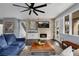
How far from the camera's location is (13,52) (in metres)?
2.41

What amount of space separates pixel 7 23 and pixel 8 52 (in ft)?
1.70

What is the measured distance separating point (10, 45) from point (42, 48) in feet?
Result: 1.94

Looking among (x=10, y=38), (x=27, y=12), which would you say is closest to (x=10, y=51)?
(x=10, y=38)

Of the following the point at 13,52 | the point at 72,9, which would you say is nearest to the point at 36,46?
the point at 13,52

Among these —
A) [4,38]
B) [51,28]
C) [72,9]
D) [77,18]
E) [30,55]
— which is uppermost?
[72,9]

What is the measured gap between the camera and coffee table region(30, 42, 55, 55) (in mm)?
2439

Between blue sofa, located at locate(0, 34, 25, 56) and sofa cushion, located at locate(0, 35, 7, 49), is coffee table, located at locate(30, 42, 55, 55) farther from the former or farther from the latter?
sofa cushion, located at locate(0, 35, 7, 49)

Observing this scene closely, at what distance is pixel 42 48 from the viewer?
2.50 metres

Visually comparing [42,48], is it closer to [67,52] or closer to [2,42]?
[67,52]

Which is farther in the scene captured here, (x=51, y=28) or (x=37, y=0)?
(x=51, y=28)

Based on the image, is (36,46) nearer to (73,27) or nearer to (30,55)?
(30,55)

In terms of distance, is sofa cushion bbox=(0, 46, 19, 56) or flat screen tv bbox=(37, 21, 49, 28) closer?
sofa cushion bbox=(0, 46, 19, 56)

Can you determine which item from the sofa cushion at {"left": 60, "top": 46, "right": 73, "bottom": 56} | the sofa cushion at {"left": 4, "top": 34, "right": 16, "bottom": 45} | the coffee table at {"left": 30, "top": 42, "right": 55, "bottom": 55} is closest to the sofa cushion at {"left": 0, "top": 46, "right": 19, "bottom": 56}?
the sofa cushion at {"left": 4, "top": 34, "right": 16, "bottom": 45}

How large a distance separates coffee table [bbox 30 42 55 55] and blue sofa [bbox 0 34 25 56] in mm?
204
